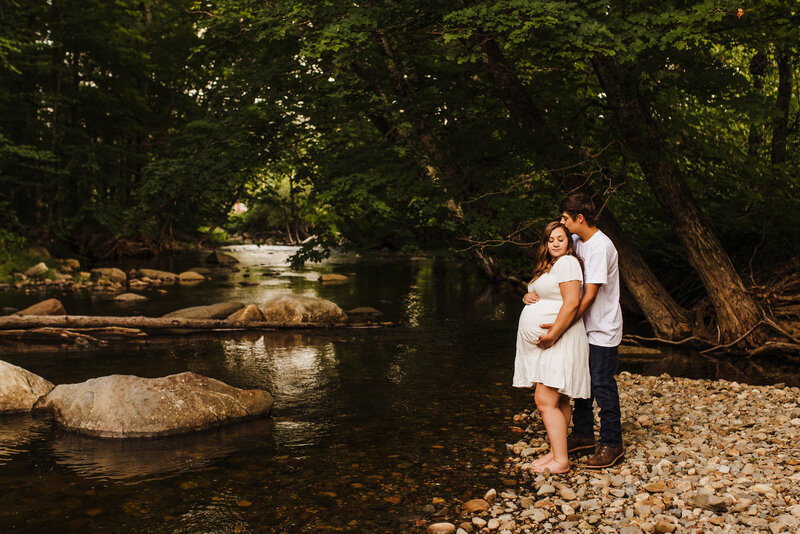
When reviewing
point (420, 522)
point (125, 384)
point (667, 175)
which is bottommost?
point (420, 522)

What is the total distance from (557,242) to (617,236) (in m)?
6.68

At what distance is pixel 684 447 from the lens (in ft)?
18.2

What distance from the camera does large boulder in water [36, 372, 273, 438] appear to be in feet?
21.0

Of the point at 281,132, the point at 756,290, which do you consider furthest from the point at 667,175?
the point at 281,132

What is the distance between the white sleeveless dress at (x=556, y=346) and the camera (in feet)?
15.9

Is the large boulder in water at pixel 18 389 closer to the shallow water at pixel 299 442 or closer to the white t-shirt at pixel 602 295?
the shallow water at pixel 299 442

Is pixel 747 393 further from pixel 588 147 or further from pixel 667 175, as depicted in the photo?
pixel 588 147

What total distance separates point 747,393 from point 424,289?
1320cm

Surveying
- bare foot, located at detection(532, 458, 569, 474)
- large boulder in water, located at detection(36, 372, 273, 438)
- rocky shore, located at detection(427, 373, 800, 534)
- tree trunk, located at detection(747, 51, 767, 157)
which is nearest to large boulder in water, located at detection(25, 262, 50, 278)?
large boulder in water, located at detection(36, 372, 273, 438)

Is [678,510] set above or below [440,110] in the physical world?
below

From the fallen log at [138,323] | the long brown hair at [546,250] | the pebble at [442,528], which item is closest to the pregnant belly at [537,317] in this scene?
the long brown hair at [546,250]

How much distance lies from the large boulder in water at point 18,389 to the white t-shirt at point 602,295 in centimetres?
603

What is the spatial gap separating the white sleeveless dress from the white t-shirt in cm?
13

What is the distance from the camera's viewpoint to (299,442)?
6289 millimetres
